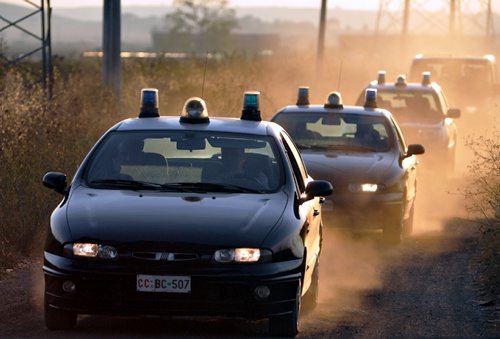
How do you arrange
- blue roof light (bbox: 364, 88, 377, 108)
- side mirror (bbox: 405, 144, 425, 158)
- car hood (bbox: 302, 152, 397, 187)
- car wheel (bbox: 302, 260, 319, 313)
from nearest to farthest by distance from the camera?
car wheel (bbox: 302, 260, 319, 313), car hood (bbox: 302, 152, 397, 187), side mirror (bbox: 405, 144, 425, 158), blue roof light (bbox: 364, 88, 377, 108)

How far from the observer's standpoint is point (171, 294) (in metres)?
9.56

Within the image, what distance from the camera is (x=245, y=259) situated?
→ 382 inches

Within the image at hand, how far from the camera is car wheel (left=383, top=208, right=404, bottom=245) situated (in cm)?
1681

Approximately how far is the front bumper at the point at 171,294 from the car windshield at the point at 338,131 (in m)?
8.05

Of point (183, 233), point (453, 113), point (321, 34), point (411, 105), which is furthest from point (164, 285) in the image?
point (321, 34)

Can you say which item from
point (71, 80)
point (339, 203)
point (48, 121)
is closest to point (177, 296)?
point (339, 203)

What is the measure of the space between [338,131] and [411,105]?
6.94 m

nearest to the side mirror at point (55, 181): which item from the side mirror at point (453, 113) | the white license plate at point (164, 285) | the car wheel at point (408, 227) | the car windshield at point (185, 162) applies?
the car windshield at point (185, 162)

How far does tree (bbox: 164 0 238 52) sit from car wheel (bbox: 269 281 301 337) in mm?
143141

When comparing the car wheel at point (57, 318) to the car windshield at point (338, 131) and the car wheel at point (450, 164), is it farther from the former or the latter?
the car wheel at point (450, 164)

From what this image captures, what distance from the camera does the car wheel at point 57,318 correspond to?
390 inches

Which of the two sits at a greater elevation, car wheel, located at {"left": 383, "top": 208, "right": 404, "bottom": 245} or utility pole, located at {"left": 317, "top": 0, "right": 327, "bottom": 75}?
utility pole, located at {"left": 317, "top": 0, "right": 327, "bottom": 75}

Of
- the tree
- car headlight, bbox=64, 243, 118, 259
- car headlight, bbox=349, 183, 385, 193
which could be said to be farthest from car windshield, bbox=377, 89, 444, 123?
the tree

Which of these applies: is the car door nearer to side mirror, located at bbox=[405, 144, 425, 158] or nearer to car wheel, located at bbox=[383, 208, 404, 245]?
car wheel, located at bbox=[383, 208, 404, 245]
